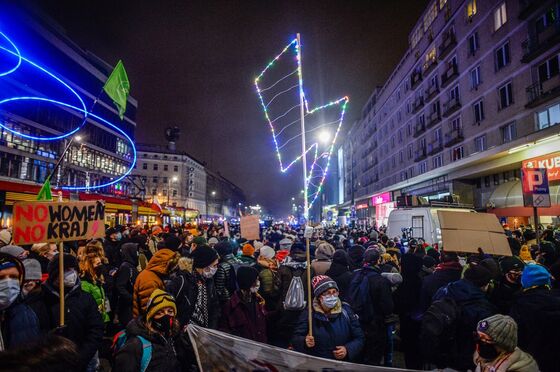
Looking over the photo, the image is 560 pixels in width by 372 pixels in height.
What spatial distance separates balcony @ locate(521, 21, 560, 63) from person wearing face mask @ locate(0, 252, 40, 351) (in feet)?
76.8

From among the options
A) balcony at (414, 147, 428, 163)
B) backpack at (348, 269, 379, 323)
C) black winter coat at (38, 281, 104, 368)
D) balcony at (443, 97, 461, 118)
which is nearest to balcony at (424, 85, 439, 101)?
balcony at (443, 97, 461, 118)

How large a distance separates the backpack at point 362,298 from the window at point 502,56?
78.5 ft

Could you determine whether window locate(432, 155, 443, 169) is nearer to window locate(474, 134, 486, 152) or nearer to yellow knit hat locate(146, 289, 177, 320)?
window locate(474, 134, 486, 152)

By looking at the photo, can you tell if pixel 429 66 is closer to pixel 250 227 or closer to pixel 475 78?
pixel 475 78

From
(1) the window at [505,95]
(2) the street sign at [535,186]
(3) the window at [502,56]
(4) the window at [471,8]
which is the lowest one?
(2) the street sign at [535,186]

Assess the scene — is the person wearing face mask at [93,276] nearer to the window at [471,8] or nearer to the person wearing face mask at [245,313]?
the person wearing face mask at [245,313]

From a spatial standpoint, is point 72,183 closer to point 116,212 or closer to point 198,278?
point 116,212

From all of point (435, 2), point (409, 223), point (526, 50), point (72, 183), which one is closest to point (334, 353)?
point (409, 223)

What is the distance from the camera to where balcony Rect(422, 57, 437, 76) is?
33.8m

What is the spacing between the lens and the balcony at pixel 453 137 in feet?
96.3

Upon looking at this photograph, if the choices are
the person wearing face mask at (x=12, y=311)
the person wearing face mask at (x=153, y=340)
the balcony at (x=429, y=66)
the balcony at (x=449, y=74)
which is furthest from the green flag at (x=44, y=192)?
the balcony at (x=429, y=66)

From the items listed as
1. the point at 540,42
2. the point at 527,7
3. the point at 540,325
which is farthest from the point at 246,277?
the point at 527,7

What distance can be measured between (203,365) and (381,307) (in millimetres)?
2802

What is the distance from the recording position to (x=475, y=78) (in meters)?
27.1
